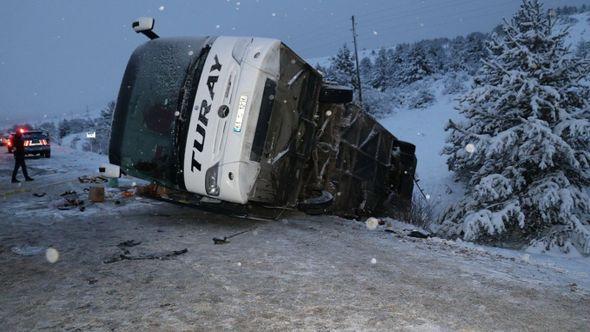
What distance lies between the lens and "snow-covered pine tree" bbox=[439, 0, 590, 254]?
861cm

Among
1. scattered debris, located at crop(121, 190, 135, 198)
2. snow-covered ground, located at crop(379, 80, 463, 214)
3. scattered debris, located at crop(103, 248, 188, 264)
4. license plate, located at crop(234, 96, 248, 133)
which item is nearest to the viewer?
scattered debris, located at crop(103, 248, 188, 264)

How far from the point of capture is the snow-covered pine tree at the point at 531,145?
28.2ft

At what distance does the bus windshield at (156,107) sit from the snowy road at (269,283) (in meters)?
0.99

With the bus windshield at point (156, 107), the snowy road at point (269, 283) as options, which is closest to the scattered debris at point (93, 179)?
the snowy road at point (269, 283)

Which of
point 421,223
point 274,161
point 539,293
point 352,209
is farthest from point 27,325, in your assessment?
point 421,223

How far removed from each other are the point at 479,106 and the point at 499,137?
5.77 feet

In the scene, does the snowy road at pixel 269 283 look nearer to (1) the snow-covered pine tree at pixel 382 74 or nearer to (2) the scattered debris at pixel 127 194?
(2) the scattered debris at pixel 127 194

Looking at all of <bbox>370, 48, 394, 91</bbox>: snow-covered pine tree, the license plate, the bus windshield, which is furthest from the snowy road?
<bbox>370, 48, 394, 91</bbox>: snow-covered pine tree

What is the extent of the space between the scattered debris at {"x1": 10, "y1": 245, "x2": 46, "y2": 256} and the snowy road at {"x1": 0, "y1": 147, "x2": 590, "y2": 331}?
0.04 feet

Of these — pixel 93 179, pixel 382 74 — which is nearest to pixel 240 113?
pixel 93 179

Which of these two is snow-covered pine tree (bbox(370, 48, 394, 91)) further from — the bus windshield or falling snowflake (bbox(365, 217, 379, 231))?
the bus windshield

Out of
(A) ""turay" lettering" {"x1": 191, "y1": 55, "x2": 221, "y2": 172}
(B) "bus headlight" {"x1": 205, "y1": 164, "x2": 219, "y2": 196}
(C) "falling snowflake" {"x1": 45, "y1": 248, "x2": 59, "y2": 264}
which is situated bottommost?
(C) "falling snowflake" {"x1": 45, "y1": 248, "x2": 59, "y2": 264}

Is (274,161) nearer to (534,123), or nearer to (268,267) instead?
(268,267)

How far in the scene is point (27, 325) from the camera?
268 centimetres
